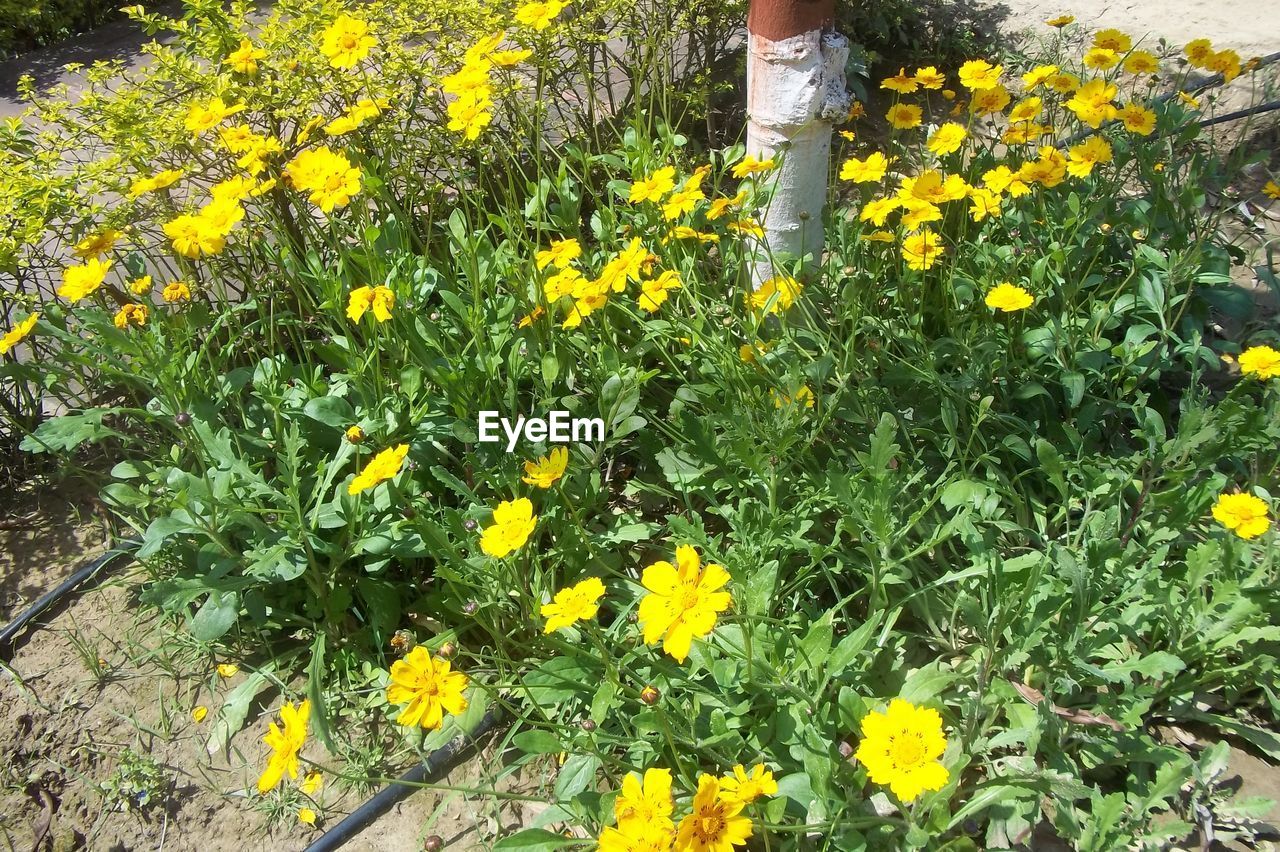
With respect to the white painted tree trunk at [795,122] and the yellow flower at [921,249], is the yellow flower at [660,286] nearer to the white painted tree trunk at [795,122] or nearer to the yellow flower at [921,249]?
the white painted tree trunk at [795,122]

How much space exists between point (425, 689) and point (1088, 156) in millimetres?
2010

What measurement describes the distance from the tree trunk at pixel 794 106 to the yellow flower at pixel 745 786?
1203 mm

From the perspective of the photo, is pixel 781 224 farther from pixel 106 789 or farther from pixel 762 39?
pixel 106 789

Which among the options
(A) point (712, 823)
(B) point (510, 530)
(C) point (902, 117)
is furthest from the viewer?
(C) point (902, 117)

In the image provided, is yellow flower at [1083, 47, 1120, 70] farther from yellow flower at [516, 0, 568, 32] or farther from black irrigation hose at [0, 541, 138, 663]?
black irrigation hose at [0, 541, 138, 663]

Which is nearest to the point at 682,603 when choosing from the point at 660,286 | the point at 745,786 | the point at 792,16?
the point at 745,786

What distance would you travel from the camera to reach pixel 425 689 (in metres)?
1.46

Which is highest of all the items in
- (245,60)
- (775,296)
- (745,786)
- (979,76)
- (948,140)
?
(245,60)

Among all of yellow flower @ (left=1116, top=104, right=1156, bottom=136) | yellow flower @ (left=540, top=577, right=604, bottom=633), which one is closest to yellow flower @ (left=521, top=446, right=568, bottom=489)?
yellow flower @ (left=540, top=577, right=604, bottom=633)

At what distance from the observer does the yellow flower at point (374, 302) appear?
2.00 meters

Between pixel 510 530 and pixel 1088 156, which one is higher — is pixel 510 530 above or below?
below

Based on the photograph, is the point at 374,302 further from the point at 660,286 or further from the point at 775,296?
the point at 775,296

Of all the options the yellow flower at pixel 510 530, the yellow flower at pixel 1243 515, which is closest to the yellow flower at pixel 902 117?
the yellow flower at pixel 1243 515

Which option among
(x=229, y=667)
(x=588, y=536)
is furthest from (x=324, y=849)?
(x=588, y=536)
